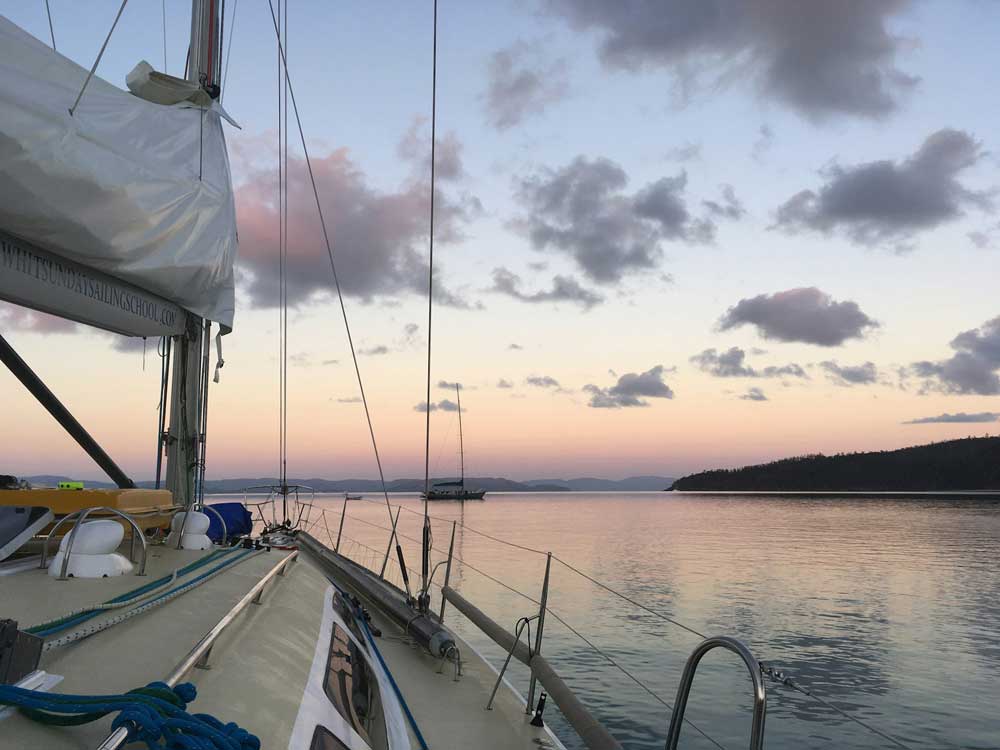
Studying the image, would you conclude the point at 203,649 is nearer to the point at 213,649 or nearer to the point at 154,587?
the point at 213,649

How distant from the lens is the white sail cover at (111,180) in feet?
14.1

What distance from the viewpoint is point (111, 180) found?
4863 millimetres

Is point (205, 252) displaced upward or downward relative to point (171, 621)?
upward

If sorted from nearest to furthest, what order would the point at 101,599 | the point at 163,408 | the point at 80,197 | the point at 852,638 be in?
the point at 101,599, the point at 80,197, the point at 163,408, the point at 852,638

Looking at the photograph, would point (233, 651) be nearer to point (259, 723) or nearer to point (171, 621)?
point (171, 621)

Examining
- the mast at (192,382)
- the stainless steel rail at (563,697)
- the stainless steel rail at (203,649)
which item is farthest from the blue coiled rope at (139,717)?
the mast at (192,382)

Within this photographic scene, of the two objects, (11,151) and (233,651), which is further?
(11,151)

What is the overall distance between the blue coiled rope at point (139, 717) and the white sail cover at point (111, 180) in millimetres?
3431

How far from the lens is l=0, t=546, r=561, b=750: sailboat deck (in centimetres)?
229

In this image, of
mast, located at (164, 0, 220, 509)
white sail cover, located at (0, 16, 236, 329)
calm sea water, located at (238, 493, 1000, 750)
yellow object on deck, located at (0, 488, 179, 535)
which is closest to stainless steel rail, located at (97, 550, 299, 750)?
yellow object on deck, located at (0, 488, 179, 535)

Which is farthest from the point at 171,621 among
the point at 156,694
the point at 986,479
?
the point at 986,479

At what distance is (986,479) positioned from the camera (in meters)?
137

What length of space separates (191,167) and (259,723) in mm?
5281

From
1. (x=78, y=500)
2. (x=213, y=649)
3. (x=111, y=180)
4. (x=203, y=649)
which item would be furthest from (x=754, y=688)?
(x=111, y=180)
